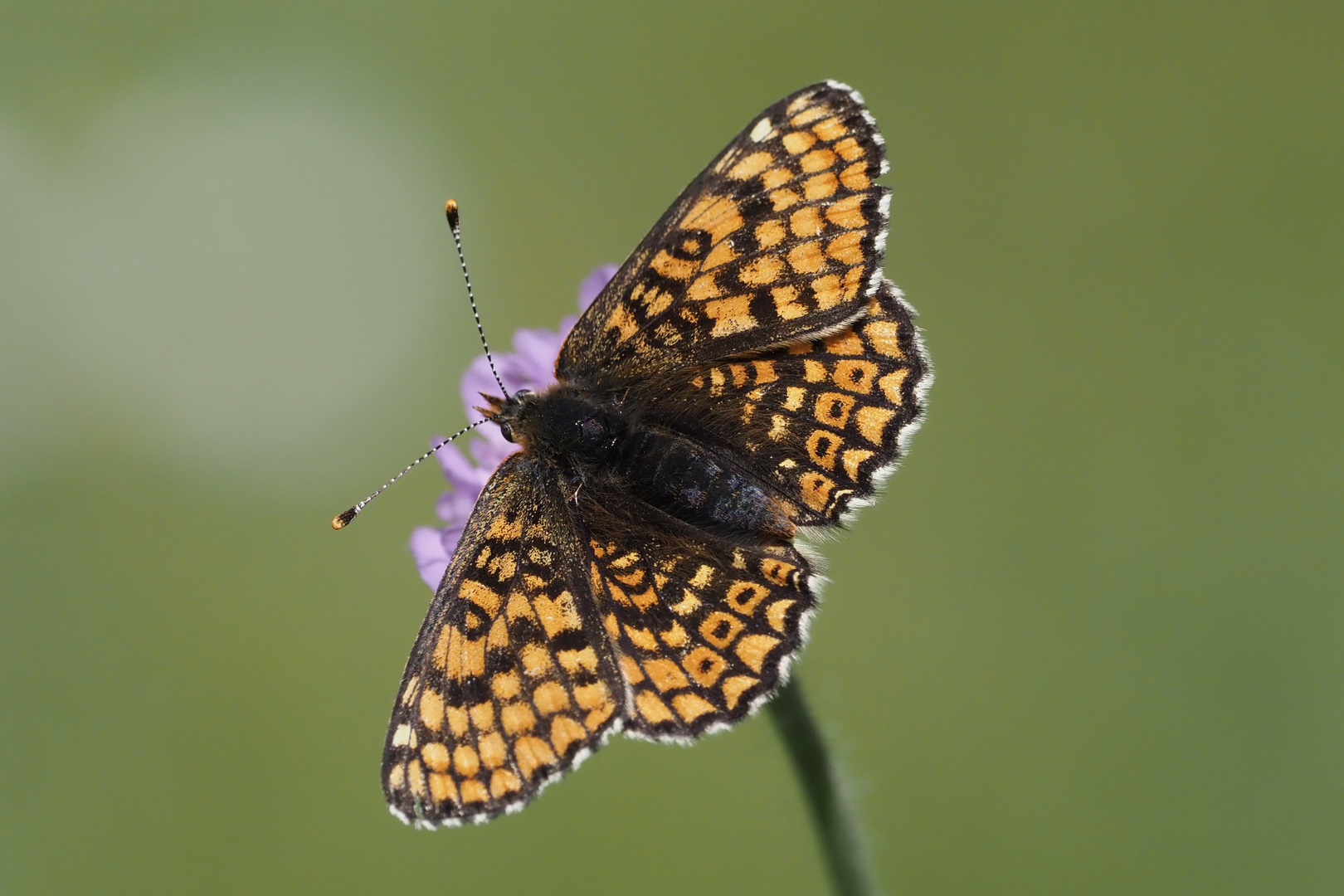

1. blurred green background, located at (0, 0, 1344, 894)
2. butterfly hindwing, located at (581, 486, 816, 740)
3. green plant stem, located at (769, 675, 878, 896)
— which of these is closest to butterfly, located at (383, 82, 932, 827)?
butterfly hindwing, located at (581, 486, 816, 740)

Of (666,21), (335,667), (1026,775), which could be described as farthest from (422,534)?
(666,21)

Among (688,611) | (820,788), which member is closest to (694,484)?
(688,611)

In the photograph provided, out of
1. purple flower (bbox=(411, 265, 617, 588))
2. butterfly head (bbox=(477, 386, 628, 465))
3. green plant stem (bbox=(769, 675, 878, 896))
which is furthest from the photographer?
purple flower (bbox=(411, 265, 617, 588))

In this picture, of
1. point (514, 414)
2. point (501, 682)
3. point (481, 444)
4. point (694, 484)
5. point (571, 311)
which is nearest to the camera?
point (501, 682)

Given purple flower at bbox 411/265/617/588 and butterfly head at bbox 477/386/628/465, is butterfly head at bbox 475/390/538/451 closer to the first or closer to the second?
butterfly head at bbox 477/386/628/465

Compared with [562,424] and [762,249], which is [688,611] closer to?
[562,424]

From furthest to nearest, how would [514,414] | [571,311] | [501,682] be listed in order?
[571,311] < [514,414] < [501,682]
